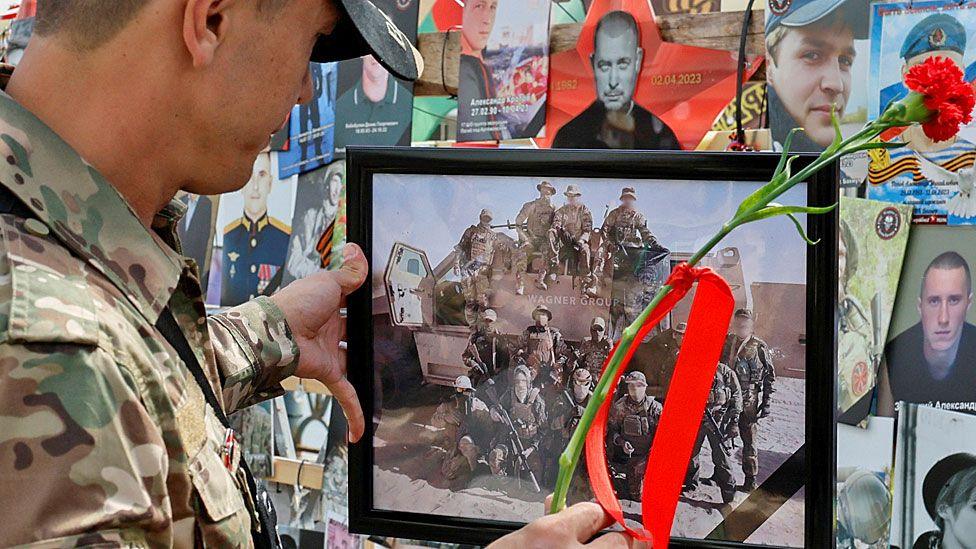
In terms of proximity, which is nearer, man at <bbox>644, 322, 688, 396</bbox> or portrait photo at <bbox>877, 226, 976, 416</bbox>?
man at <bbox>644, 322, 688, 396</bbox>

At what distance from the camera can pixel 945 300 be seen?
3.65ft

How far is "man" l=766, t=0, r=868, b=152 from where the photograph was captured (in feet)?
3.75

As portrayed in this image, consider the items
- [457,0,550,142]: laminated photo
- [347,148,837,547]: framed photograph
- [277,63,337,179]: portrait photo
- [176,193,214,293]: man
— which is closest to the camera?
[347,148,837,547]: framed photograph

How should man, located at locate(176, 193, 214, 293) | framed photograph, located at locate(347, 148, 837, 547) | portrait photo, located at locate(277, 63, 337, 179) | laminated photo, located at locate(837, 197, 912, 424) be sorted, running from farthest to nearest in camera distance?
man, located at locate(176, 193, 214, 293) < portrait photo, located at locate(277, 63, 337, 179) < laminated photo, located at locate(837, 197, 912, 424) < framed photograph, located at locate(347, 148, 837, 547)

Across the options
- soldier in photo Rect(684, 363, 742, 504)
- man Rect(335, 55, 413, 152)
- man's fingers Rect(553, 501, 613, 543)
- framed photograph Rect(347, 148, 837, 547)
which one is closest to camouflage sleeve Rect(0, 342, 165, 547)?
man's fingers Rect(553, 501, 613, 543)

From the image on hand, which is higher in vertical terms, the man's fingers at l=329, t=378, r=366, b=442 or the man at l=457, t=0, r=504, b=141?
the man at l=457, t=0, r=504, b=141

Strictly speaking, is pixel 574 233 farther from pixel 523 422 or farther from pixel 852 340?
pixel 852 340

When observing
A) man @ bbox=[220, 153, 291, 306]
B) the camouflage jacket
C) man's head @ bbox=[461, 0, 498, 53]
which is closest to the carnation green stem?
the camouflage jacket

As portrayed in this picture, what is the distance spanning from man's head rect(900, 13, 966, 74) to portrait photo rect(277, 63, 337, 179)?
2.95ft

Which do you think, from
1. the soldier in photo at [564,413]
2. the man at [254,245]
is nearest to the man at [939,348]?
the soldier in photo at [564,413]

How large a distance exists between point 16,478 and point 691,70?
952 mm

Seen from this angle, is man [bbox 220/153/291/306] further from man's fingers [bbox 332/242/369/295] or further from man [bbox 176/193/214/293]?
man's fingers [bbox 332/242/369/295]

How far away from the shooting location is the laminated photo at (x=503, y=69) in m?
1.35

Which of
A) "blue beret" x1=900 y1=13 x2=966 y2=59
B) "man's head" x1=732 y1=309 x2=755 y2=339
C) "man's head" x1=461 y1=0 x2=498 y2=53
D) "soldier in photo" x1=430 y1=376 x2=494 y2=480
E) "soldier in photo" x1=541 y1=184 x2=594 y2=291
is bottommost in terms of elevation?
"soldier in photo" x1=430 y1=376 x2=494 y2=480
